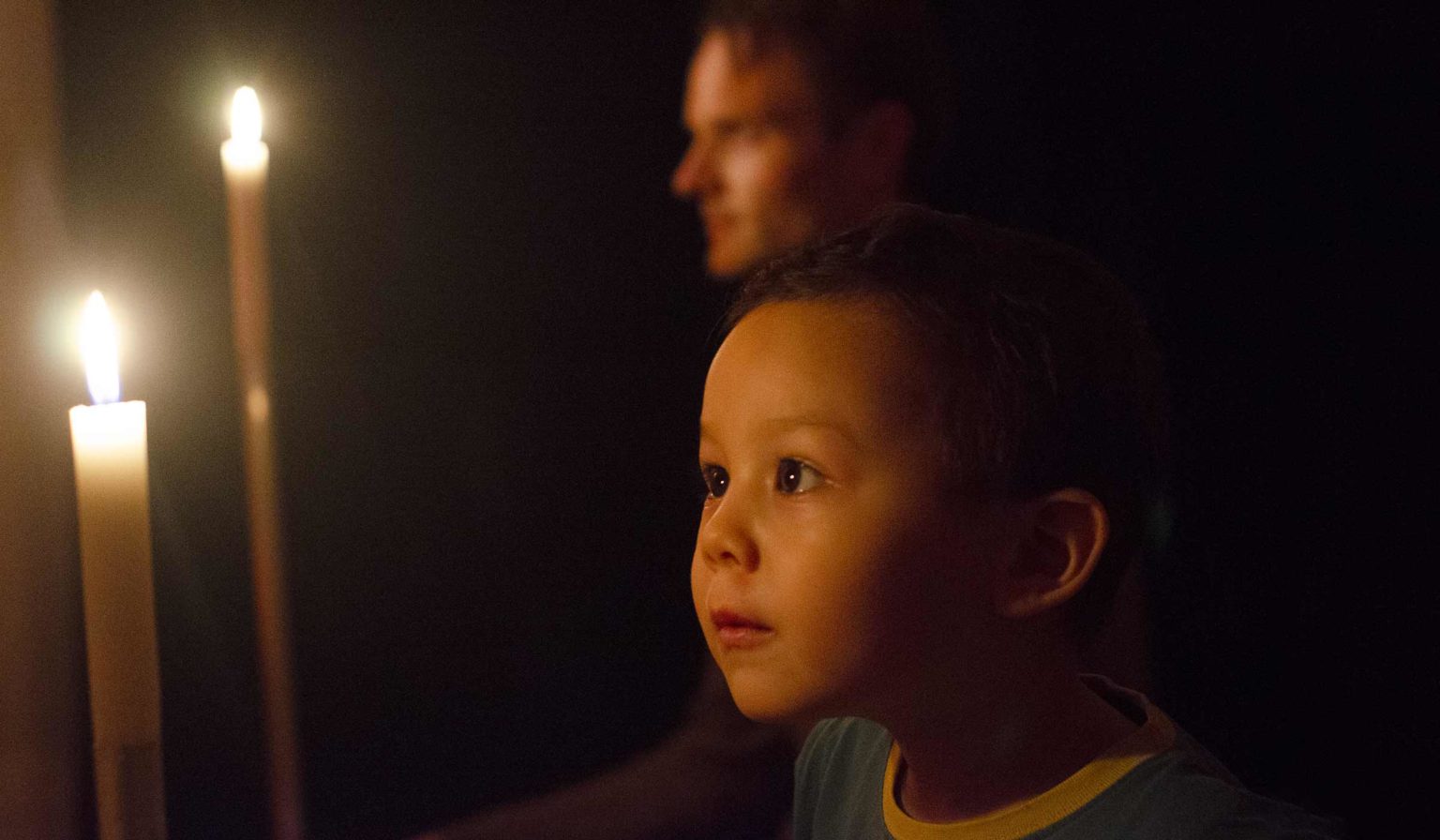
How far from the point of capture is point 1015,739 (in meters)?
0.58

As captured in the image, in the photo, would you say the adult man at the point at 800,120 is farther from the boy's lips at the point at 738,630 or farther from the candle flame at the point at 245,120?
the boy's lips at the point at 738,630

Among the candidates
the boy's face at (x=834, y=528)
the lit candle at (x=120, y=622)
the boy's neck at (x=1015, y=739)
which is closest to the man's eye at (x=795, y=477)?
the boy's face at (x=834, y=528)

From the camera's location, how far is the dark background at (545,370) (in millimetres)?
870

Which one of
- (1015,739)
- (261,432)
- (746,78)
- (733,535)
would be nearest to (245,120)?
(261,432)

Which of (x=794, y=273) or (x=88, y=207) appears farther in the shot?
(x=88, y=207)

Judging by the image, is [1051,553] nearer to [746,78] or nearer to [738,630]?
[738,630]

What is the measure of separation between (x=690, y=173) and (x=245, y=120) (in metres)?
0.29

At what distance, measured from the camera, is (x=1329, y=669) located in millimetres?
892

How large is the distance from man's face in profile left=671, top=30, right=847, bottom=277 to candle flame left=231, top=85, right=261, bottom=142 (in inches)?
10.9

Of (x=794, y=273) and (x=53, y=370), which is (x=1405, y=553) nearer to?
(x=794, y=273)

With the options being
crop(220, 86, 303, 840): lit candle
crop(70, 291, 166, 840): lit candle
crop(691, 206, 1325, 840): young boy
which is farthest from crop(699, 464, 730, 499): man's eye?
crop(220, 86, 303, 840): lit candle

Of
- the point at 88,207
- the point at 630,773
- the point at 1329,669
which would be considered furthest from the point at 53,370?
the point at 1329,669

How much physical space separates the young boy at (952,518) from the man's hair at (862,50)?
1.03 ft

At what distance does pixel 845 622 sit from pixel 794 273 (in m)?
0.16
